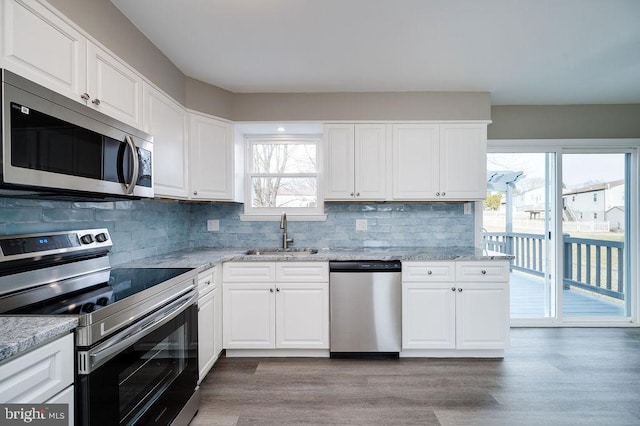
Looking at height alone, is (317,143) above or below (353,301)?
above

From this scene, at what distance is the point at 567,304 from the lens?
3.53 m

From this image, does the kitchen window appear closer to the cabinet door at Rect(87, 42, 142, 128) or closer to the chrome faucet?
the chrome faucet

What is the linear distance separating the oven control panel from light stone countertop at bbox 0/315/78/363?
1.48ft

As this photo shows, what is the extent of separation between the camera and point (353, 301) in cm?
271

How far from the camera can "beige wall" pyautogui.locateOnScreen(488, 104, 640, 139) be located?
3.46 metres

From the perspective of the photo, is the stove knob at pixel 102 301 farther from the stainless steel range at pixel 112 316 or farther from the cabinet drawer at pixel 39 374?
the cabinet drawer at pixel 39 374

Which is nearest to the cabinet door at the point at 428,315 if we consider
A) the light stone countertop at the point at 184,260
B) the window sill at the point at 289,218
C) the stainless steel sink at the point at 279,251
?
the light stone countertop at the point at 184,260

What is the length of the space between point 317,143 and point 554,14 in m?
2.17

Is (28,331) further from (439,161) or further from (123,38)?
(439,161)

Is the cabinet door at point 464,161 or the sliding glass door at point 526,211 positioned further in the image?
the sliding glass door at point 526,211

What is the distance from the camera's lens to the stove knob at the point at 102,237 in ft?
6.20

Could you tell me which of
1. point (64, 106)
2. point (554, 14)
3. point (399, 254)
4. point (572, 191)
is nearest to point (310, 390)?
point (399, 254)

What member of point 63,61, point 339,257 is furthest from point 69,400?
point 339,257

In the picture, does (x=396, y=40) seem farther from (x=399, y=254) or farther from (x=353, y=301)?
(x=353, y=301)
